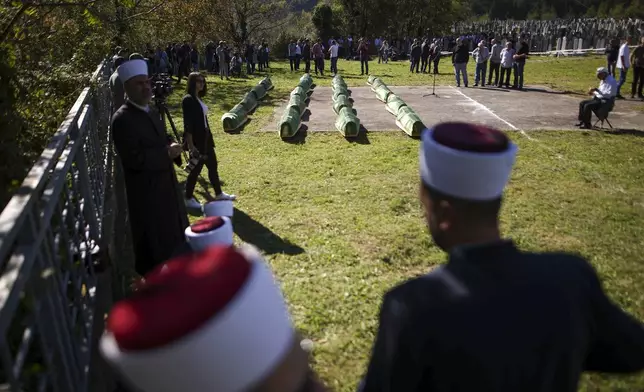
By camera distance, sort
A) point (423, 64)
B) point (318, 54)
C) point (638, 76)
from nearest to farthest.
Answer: point (638, 76)
point (318, 54)
point (423, 64)

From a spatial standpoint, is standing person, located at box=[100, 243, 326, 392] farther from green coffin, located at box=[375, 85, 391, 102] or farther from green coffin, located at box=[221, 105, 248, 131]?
green coffin, located at box=[375, 85, 391, 102]

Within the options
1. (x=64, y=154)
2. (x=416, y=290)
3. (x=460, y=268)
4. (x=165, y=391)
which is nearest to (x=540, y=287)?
(x=460, y=268)

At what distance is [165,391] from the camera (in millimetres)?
1120

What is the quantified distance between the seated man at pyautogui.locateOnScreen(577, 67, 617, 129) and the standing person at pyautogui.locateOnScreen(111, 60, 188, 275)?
10.0m

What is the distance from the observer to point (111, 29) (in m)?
14.7

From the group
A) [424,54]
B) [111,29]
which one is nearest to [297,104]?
[111,29]

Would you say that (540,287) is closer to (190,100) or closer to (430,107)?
(190,100)

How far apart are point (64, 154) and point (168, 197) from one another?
3.11ft

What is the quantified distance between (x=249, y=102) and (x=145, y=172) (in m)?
10.2

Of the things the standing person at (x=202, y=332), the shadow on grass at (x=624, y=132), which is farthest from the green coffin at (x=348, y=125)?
Result: the standing person at (x=202, y=332)

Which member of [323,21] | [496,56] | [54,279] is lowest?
[54,279]

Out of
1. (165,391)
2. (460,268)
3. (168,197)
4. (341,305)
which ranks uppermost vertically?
(460,268)

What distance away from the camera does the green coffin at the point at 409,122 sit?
1048cm

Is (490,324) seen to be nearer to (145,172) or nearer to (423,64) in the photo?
(145,172)
